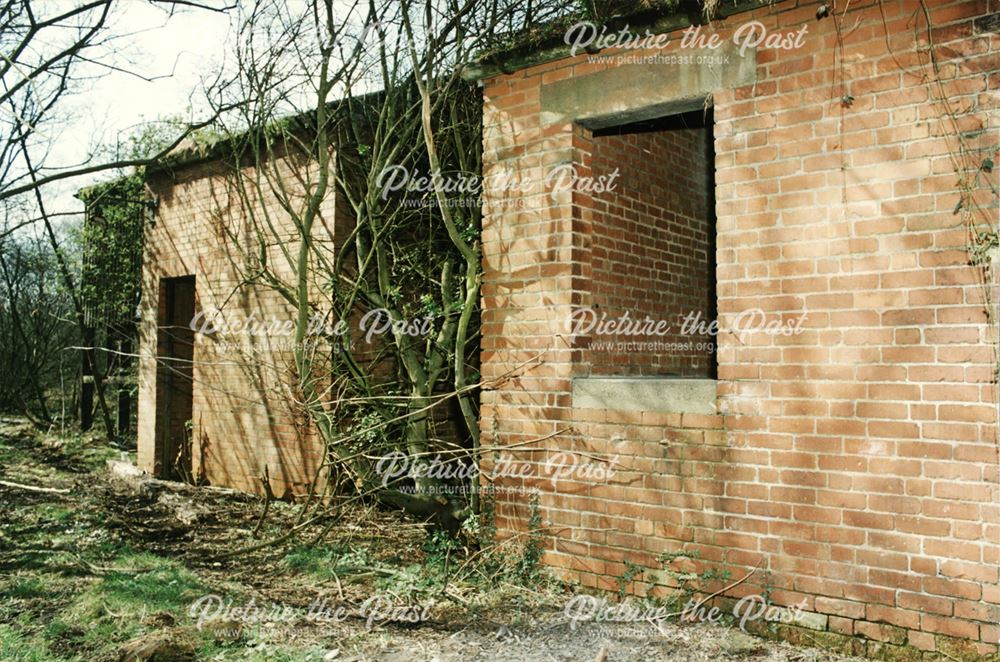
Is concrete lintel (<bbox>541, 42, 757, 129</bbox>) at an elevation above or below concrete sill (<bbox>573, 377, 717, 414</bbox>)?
above

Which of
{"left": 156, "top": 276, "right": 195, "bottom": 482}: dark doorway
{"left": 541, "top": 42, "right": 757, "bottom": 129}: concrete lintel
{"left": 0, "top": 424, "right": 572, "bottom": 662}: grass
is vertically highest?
{"left": 541, "top": 42, "right": 757, "bottom": 129}: concrete lintel

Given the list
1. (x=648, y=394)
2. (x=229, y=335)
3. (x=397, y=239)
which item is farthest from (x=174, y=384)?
(x=648, y=394)

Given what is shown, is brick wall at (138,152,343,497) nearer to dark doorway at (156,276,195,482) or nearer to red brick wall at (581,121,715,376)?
dark doorway at (156,276,195,482)

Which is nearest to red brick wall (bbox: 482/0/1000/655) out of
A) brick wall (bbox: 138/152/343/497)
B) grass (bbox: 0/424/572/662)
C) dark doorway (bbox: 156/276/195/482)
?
grass (bbox: 0/424/572/662)

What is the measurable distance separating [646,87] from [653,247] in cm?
144

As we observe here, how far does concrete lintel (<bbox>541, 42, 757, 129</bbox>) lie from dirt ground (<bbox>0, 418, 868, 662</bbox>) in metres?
3.09

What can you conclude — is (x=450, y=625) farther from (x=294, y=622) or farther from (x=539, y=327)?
(x=539, y=327)

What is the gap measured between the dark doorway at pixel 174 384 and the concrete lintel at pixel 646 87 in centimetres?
749

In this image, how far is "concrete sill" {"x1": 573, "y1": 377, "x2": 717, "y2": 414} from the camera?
4.20 metres

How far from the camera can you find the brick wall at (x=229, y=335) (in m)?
8.25

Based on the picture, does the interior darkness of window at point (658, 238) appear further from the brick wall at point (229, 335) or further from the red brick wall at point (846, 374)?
the brick wall at point (229, 335)

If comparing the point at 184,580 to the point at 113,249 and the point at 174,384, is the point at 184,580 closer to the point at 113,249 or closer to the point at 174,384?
the point at 174,384

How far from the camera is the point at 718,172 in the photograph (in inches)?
167

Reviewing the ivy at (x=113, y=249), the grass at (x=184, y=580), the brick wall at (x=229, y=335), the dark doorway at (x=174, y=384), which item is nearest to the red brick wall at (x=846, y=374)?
the grass at (x=184, y=580)
